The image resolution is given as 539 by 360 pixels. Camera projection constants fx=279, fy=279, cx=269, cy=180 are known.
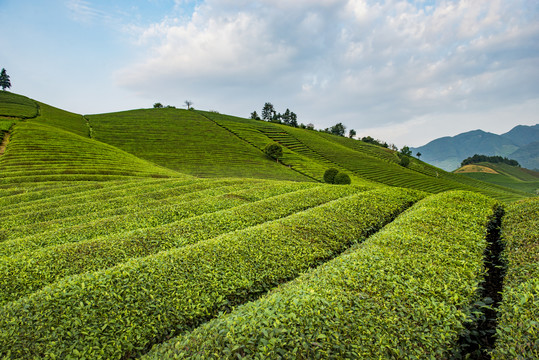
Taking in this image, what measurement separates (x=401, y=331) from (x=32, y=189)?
2878 centimetres

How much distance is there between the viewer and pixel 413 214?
1321 cm

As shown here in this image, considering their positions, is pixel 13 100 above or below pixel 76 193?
above

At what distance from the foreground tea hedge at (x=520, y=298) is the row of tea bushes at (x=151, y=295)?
16.7 feet

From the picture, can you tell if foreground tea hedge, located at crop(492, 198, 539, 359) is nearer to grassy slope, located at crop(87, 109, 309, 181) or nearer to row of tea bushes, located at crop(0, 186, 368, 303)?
row of tea bushes, located at crop(0, 186, 368, 303)

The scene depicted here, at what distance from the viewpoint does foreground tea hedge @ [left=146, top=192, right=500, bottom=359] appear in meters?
5.12

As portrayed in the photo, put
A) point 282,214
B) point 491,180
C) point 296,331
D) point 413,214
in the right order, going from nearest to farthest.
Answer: point 296,331
point 413,214
point 282,214
point 491,180

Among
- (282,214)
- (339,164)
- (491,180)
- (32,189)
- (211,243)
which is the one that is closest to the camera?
(211,243)

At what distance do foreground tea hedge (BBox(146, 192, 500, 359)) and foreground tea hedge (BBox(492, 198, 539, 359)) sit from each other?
2.25 feet

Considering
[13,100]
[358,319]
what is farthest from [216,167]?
[13,100]

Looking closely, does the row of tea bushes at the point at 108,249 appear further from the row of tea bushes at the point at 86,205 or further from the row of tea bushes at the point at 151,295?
the row of tea bushes at the point at 86,205

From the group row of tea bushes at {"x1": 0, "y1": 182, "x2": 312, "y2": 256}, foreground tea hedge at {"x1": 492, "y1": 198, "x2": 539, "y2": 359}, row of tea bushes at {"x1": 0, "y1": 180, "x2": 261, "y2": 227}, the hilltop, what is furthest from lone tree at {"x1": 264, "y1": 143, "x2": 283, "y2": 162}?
foreground tea hedge at {"x1": 492, "y1": 198, "x2": 539, "y2": 359}

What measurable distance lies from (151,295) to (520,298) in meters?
8.44

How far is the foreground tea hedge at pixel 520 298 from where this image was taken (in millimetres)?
4977

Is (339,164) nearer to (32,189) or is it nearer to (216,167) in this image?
(216,167)
